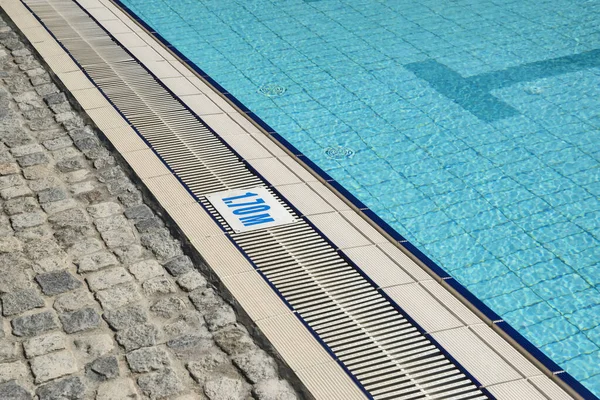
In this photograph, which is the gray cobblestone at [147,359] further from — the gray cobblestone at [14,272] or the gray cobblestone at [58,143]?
the gray cobblestone at [58,143]

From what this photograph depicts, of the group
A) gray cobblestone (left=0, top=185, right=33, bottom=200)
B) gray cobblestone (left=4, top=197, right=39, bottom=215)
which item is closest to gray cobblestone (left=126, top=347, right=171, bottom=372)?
gray cobblestone (left=4, top=197, right=39, bottom=215)

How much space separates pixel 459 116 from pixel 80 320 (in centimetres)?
490

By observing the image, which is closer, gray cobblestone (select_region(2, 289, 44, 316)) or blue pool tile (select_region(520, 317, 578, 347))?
gray cobblestone (select_region(2, 289, 44, 316))

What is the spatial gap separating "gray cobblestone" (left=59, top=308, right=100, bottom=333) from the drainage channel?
1.12m

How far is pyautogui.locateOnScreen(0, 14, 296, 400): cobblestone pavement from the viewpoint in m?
3.81

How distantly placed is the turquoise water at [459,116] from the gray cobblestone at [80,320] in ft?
9.05

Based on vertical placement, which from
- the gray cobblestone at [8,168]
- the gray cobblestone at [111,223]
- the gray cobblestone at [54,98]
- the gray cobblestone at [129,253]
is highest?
the gray cobblestone at [129,253]

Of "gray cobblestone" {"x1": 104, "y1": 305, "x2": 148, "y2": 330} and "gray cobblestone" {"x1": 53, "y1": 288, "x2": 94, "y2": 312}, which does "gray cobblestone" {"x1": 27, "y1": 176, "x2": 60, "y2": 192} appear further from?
"gray cobblestone" {"x1": 104, "y1": 305, "x2": 148, "y2": 330}

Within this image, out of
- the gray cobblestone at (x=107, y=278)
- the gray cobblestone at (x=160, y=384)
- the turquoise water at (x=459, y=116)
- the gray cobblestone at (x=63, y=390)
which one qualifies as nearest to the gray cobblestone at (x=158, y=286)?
the gray cobblestone at (x=107, y=278)

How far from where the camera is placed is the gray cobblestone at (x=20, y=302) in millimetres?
4238

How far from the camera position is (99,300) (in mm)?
4371

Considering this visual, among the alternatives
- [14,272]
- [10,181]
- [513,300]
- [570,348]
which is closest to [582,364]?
[570,348]

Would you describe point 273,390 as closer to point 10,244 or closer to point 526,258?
point 10,244

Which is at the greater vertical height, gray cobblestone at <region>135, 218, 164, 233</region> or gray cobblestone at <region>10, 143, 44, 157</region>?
gray cobblestone at <region>135, 218, 164, 233</region>
